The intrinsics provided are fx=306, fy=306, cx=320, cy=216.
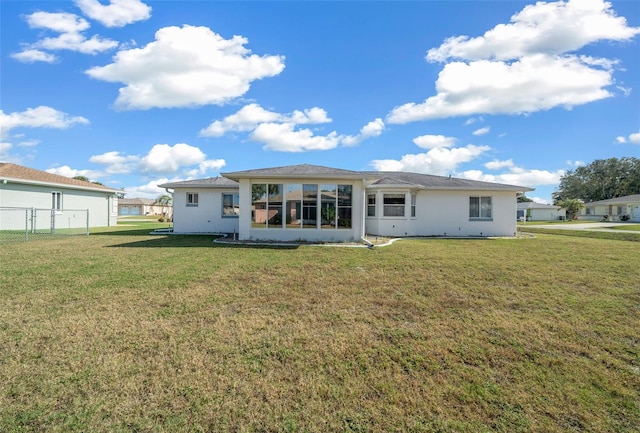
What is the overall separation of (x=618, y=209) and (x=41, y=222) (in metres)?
62.2

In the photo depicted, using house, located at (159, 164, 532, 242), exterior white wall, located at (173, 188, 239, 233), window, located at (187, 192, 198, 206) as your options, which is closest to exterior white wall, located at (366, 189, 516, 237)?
house, located at (159, 164, 532, 242)

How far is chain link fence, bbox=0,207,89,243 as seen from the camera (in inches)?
652

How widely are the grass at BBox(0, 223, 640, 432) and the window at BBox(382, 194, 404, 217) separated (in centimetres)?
860

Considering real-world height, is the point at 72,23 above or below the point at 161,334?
above

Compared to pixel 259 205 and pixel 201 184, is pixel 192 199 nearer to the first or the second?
pixel 201 184

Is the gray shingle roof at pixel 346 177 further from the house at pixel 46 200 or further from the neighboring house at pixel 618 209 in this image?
the neighboring house at pixel 618 209

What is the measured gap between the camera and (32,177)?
18.6m

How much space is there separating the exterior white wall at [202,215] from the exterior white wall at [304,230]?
16.0 ft

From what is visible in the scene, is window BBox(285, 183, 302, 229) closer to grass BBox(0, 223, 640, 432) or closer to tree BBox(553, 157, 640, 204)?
grass BBox(0, 223, 640, 432)

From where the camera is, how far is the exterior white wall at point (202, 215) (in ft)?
58.2

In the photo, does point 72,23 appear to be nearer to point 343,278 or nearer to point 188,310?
point 188,310

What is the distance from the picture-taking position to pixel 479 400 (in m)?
3.00

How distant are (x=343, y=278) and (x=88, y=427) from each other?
209 inches

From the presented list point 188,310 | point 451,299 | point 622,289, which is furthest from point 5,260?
point 622,289
